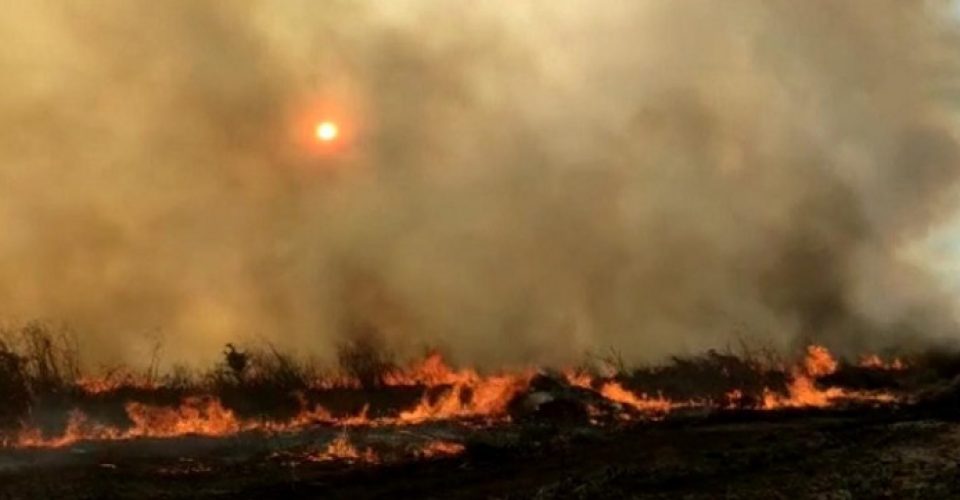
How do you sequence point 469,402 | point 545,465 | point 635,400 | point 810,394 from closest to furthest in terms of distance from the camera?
point 545,465 < point 469,402 < point 635,400 < point 810,394

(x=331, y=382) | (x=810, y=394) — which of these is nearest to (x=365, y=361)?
(x=331, y=382)

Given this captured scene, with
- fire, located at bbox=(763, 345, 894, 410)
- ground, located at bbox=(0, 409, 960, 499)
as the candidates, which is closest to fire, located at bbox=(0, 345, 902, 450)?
fire, located at bbox=(763, 345, 894, 410)

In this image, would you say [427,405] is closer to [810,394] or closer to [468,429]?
[468,429]

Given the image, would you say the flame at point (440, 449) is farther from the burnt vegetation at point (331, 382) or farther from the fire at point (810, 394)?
the fire at point (810, 394)

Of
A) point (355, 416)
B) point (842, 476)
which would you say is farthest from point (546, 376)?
point (842, 476)

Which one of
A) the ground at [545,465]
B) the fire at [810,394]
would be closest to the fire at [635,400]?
the fire at [810,394]

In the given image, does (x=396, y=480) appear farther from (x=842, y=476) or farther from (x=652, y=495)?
(x=842, y=476)

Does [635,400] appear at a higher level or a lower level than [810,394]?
higher

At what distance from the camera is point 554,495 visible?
1151cm

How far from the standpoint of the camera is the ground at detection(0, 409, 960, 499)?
11906mm

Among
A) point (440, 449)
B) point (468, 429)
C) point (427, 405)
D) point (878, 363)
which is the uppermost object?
point (878, 363)

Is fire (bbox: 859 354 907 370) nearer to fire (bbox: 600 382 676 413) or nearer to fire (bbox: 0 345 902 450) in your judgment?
fire (bbox: 0 345 902 450)


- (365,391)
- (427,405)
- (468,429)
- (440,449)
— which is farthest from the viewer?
(365,391)

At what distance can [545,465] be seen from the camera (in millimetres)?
13859
